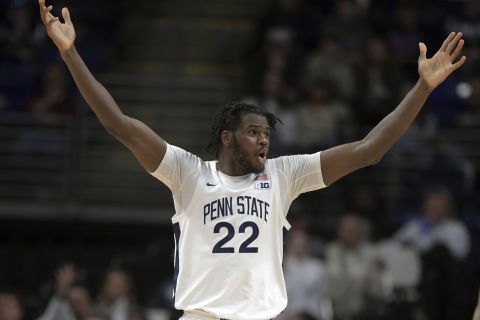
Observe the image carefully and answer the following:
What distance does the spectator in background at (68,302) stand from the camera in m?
11.6

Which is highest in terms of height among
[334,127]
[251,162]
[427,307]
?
[334,127]

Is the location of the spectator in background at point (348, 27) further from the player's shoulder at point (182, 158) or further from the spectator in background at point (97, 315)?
the player's shoulder at point (182, 158)

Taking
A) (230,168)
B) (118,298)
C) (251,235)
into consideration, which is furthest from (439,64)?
(118,298)

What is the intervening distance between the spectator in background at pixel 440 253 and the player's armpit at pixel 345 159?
5248mm

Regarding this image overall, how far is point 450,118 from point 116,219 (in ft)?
15.9

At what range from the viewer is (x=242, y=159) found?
689 centimetres

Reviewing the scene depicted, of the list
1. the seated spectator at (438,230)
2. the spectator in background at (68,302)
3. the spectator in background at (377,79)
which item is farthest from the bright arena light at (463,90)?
the spectator in background at (68,302)

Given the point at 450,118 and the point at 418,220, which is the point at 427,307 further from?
the point at 450,118

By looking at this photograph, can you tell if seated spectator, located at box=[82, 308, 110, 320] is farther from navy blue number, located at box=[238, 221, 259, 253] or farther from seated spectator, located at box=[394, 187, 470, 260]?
navy blue number, located at box=[238, 221, 259, 253]

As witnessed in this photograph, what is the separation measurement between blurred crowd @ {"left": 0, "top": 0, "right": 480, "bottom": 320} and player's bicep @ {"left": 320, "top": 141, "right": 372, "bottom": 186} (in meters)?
4.15

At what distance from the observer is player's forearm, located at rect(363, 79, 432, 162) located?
6.69 metres

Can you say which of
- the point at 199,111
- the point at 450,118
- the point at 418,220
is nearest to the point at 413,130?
the point at 450,118

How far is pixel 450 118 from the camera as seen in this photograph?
15133mm

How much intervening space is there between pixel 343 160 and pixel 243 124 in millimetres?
676
